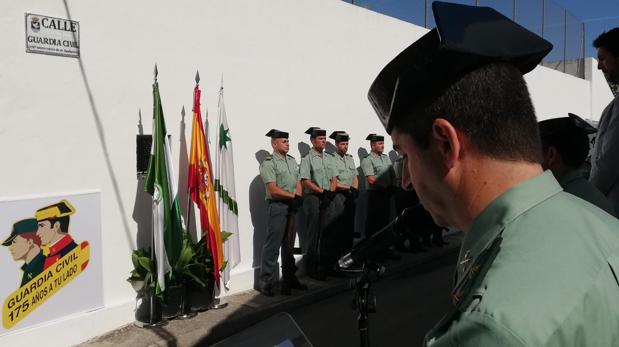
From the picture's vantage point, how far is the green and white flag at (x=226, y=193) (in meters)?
6.27

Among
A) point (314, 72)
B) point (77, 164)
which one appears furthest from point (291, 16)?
point (77, 164)

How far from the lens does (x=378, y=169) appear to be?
8656 millimetres

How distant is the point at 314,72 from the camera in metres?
7.87

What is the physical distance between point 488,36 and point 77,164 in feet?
16.0

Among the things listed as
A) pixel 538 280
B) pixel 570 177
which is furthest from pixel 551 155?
pixel 538 280

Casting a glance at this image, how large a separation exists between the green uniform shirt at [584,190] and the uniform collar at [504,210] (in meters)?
1.91

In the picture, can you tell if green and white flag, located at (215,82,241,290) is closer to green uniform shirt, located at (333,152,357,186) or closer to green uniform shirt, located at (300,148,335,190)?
green uniform shirt, located at (300,148,335,190)

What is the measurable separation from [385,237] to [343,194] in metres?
5.93

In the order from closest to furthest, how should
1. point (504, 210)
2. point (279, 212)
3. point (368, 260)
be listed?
1. point (504, 210)
2. point (368, 260)
3. point (279, 212)

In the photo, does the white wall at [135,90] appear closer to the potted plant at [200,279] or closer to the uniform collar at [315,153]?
the uniform collar at [315,153]

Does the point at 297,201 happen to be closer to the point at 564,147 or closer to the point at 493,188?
the point at 564,147

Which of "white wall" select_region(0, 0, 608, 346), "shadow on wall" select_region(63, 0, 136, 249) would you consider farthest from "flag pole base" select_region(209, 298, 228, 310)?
"shadow on wall" select_region(63, 0, 136, 249)

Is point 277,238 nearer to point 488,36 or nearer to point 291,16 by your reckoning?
point 291,16

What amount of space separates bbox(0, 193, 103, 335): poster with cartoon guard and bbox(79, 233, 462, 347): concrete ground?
1.54 ft
